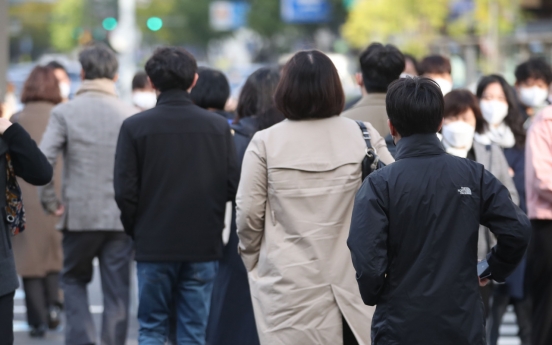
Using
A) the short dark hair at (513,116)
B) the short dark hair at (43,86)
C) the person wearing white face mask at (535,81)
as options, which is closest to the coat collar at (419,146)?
the short dark hair at (513,116)

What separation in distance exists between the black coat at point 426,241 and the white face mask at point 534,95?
439cm

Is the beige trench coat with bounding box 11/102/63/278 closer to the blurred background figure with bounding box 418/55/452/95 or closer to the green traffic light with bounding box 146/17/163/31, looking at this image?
the blurred background figure with bounding box 418/55/452/95

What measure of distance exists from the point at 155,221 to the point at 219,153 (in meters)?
0.54

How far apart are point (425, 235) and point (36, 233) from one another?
5.02 metres

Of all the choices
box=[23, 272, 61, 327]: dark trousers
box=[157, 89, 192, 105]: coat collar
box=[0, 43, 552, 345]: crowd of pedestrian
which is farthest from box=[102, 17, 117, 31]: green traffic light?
box=[157, 89, 192, 105]: coat collar

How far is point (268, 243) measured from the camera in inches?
180

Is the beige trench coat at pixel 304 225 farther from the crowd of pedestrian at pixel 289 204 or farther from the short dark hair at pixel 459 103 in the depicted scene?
the short dark hair at pixel 459 103

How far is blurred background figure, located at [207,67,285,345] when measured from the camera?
558 cm

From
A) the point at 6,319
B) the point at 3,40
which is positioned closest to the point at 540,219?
the point at 6,319

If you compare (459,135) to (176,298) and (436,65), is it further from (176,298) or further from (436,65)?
(176,298)

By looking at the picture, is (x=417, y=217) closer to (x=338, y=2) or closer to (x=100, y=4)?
(x=100, y=4)

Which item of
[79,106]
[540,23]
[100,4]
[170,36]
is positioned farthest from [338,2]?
[79,106]

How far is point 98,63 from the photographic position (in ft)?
21.9

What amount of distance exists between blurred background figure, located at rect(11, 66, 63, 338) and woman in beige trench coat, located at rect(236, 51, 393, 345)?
3.46 metres
